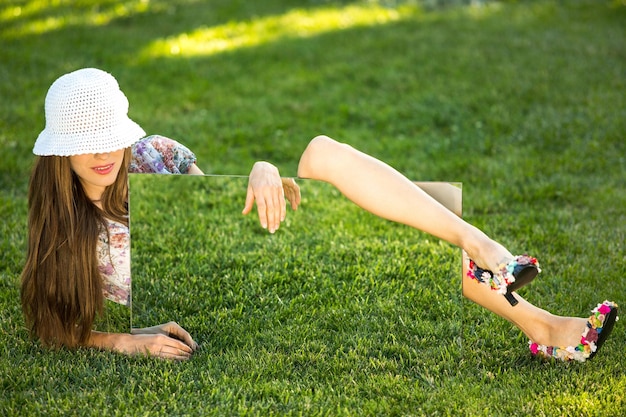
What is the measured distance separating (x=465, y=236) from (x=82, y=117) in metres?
1.37

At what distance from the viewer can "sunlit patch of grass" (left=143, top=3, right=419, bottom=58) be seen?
713cm

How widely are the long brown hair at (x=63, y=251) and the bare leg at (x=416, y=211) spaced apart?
0.75 meters

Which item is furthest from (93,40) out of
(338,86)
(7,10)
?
(338,86)

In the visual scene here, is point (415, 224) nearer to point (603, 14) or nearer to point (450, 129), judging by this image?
point (450, 129)

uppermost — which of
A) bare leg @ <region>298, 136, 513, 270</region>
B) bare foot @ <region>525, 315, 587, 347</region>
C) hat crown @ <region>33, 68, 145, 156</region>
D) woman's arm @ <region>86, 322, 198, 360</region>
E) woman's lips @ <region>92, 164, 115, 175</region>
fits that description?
hat crown @ <region>33, 68, 145, 156</region>

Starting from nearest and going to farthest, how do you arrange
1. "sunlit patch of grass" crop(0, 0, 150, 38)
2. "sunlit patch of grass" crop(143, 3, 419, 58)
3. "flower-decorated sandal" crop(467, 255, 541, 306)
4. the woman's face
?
"flower-decorated sandal" crop(467, 255, 541, 306)
the woman's face
"sunlit patch of grass" crop(143, 3, 419, 58)
"sunlit patch of grass" crop(0, 0, 150, 38)

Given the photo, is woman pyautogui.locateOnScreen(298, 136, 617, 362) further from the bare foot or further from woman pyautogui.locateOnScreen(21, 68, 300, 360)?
woman pyautogui.locateOnScreen(21, 68, 300, 360)

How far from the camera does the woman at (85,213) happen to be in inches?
106

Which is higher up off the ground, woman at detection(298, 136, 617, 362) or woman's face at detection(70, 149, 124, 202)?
woman's face at detection(70, 149, 124, 202)

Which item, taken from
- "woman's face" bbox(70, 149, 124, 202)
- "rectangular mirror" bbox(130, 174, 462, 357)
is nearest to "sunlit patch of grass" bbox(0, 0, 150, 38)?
"rectangular mirror" bbox(130, 174, 462, 357)

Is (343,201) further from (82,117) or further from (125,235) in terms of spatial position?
(82,117)

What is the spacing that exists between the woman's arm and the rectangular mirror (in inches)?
3.8

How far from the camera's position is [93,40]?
7.11 meters

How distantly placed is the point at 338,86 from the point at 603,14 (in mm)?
3440
